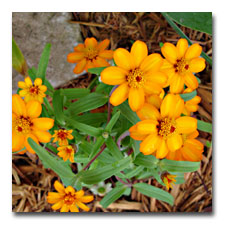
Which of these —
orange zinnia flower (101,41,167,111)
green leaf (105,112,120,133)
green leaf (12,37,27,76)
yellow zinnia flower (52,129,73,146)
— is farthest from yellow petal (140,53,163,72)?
green leaf (12,37,27,76)

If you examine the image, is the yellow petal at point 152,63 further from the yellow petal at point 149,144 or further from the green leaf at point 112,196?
the green leaf at point 112,196

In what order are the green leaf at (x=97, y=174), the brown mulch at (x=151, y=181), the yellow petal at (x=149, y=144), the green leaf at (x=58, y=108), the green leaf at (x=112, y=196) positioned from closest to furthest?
the yellow petal at (x=149, y=144)
the green leaf at (x=97, y=174)
the green leaf at (x=58, y=108)
the green leaf at (x=112, y=196)
the brown mulch at (x=151, y=181)

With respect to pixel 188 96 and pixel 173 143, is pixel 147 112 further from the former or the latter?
pixel 188 96

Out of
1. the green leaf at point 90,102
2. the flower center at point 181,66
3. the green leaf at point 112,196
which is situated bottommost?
the green leaf at point 112,196

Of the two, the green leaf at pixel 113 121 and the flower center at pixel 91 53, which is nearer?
the green leaf at pixel 113 121

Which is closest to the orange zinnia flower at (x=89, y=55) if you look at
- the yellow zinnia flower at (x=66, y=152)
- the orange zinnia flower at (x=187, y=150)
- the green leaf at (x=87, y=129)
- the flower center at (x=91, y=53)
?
the flower center at (x=91, y=53)
